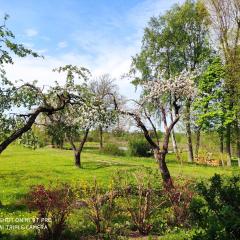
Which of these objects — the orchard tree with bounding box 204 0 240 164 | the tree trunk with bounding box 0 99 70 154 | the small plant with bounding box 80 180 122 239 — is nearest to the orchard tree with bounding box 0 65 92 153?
the tree trunk with bounding box 0 99 70 154

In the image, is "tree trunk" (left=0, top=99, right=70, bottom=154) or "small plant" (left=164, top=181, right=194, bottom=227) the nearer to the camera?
"small plant" (left=164, top=181, right=194, bottom=227)

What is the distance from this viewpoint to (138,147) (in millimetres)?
49688

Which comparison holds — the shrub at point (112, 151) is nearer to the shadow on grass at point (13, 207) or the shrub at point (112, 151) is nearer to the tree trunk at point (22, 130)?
the tree trunk at point (22, 130)

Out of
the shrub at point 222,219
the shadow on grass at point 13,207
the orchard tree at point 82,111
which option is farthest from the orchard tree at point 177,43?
the shrub at point 222,219

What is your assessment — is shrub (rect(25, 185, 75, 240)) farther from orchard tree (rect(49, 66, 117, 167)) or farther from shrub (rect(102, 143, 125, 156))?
shrub (rect(102, 143, 125, 156))

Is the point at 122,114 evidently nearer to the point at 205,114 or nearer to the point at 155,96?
the point at 155,96

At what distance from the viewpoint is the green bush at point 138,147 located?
163 ft

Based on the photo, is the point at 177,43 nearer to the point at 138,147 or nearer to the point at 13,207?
the point at 138,147

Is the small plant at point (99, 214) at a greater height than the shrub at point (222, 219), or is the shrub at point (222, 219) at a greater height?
the shrub at point (222, 219)

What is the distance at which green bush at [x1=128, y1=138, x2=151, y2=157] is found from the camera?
1955 inches

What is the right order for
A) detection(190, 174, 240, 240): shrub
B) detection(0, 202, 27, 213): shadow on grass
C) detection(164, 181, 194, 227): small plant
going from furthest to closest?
1. detection(0, 202, 27, 213): shadow on grass
2. detection(164, 181, 194, 227): small plant
3. detection(190, 174, 240, 240): shrub

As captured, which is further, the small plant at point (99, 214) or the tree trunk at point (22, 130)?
the tree trunk at point (22, 130)

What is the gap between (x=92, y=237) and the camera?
13023 millimetres

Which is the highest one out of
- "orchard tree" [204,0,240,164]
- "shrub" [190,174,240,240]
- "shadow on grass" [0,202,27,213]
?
"orchard tree" [204,0,240,164]
